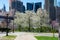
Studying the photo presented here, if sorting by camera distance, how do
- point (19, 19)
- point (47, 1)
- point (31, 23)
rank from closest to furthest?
point (47, 1)
point (31, 23)
point (19, 19)

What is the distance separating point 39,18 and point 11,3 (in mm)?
3148

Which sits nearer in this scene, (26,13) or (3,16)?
(3,16)

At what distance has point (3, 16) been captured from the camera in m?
11.5

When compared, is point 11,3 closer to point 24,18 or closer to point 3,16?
point 3,16

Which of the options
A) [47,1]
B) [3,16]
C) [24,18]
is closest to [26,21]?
[24,18]

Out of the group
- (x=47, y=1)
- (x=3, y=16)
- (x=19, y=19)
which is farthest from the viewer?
(x=19, y=19)

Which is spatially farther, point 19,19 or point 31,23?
point 19,19

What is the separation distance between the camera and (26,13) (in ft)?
47.3

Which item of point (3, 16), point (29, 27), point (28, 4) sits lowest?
point (29, 27)

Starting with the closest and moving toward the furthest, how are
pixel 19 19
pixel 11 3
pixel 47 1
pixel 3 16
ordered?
pixel 47 1 → pixel 11 3 → pixel 3 16 → pixel 19 19

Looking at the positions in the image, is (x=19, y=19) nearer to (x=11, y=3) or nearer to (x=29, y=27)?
(x=29, y=27)

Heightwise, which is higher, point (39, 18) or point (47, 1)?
point (47, 1)

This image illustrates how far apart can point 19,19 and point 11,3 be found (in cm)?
319

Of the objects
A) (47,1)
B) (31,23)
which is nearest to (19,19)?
(31,23)
